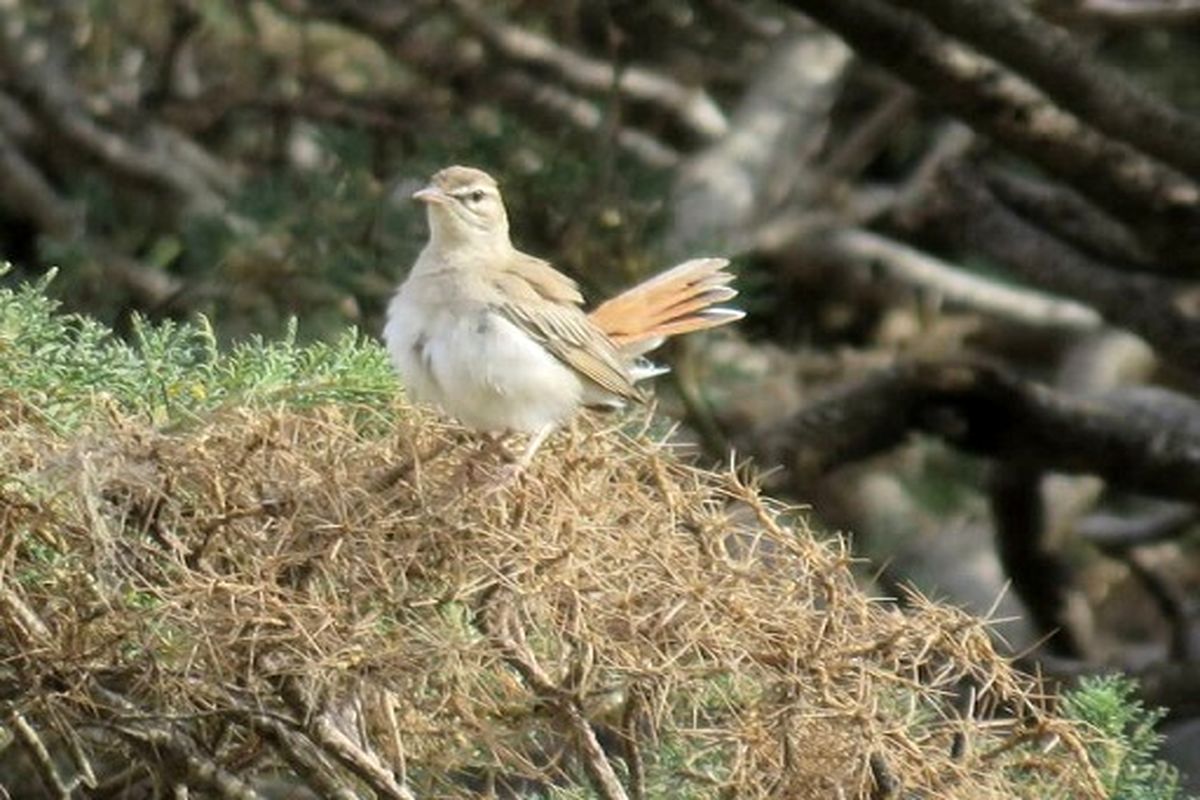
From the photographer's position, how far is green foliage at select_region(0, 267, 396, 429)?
3.60 metres

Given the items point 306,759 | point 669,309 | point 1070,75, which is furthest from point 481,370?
point 1070,75

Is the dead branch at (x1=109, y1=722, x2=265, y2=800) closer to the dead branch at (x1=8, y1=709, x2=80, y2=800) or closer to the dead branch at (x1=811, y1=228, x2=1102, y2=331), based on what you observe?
the dead branch at (x1=8, y1=709, x2=80, y2=800)

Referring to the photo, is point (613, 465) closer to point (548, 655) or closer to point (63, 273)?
point (548, 655)

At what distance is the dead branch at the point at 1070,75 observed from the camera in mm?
5867

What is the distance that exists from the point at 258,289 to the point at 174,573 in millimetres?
3637

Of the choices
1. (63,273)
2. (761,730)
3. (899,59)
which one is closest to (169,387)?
(761,730)

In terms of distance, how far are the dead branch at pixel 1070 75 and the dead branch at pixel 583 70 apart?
3.15 meters

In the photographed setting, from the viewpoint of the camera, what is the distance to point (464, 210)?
17.4 ft

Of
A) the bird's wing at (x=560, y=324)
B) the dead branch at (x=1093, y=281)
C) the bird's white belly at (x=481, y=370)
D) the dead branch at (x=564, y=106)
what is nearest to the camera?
the bird's white belly at (x=481, y=370)

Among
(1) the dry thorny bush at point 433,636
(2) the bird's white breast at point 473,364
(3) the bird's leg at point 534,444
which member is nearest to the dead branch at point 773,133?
(2) the bird's white breast at point 473,364

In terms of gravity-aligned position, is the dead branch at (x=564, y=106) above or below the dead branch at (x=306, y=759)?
below

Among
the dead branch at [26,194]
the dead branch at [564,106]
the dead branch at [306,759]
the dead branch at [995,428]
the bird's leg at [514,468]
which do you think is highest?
the bird's leg at [514,468]

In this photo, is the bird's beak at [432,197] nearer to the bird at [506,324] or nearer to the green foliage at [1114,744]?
the bird at [506,324]

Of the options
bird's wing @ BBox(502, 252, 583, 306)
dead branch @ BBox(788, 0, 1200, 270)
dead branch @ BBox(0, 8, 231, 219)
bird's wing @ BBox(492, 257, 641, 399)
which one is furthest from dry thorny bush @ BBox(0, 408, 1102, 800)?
dead branch @ BBox(0, 8, 231, 219)
